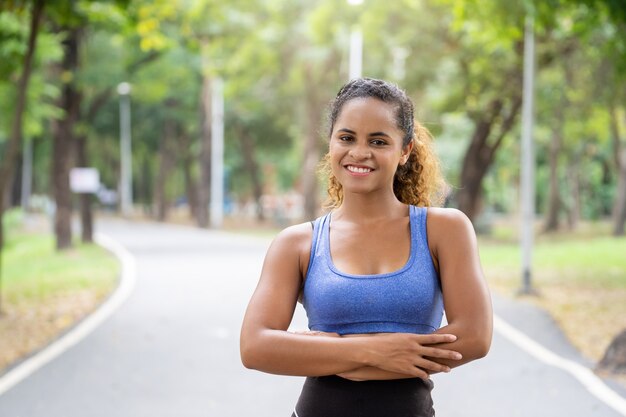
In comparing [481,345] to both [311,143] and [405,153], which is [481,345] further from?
[311,143]

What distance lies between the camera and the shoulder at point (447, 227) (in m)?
2.49

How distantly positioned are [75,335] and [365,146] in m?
8.93

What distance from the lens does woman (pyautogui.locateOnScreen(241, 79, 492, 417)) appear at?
240cm

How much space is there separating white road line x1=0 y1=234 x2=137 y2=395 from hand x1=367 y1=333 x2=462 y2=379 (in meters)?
5.98

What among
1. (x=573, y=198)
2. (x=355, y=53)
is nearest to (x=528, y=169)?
(x=355, y=53)

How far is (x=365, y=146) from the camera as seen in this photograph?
8.32 ft

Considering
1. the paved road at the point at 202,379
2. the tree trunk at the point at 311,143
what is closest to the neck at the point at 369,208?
the paved road at the point at 202,379

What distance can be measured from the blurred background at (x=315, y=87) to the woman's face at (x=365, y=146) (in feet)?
1.13

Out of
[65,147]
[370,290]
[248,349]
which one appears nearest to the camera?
[370,290]

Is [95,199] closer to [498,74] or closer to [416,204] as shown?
[498,74]

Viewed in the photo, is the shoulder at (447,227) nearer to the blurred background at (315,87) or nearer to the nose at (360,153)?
the nose at (360,153)

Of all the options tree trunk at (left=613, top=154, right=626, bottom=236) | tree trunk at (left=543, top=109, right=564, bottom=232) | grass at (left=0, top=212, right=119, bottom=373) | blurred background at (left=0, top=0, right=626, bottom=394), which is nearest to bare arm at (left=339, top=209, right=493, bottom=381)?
blurred background at (left=0, top=0, right=626, bottom=394)

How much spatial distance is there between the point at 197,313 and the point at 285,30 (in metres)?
24.6

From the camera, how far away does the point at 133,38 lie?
26.3 m
